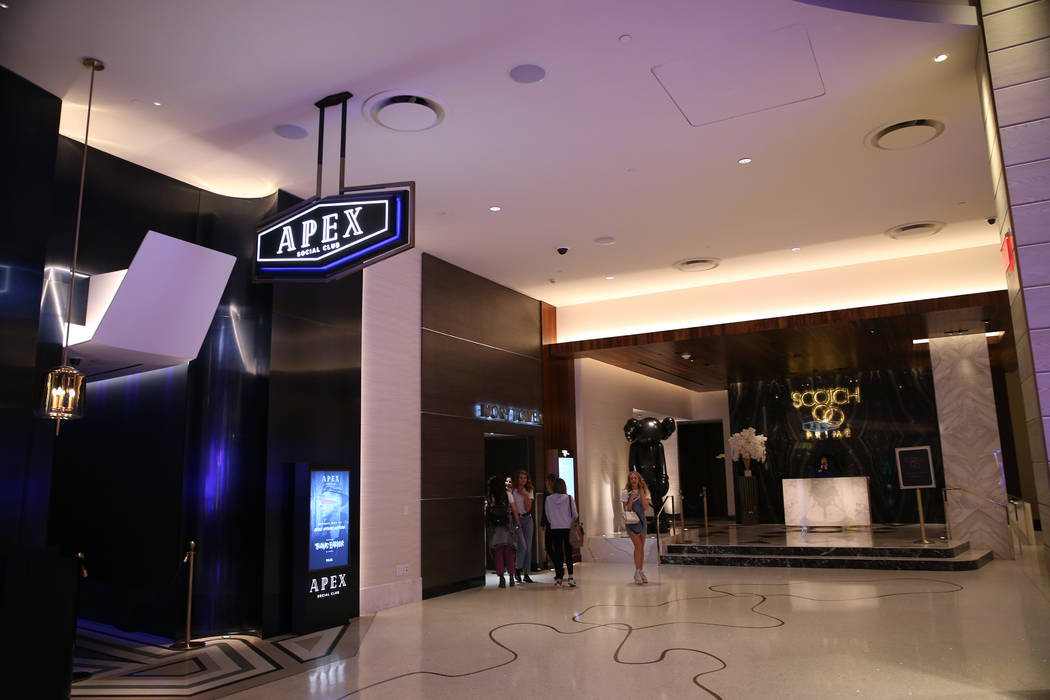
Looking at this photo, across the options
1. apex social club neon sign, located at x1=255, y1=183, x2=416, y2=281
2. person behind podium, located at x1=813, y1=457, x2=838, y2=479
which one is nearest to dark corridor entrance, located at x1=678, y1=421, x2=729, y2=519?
person behind podium, located at x1=813, y1=457, x2=838, y2=479

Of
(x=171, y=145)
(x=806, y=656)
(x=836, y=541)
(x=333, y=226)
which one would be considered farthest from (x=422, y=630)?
(x=836, y=541)

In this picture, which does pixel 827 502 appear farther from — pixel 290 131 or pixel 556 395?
pixel 290 131

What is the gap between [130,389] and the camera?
7480mm

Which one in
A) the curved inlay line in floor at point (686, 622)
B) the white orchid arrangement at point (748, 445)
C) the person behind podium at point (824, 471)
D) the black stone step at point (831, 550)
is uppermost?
the white orchid arrangement at point (748, 445)

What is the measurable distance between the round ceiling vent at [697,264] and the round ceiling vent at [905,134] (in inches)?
144

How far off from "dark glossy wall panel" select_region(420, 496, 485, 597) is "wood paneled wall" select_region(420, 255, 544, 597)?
1 cm

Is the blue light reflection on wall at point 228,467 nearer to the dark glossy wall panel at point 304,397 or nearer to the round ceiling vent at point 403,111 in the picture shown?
the dark glossy wall panel at point 304,397

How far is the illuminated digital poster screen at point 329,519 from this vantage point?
24.1ft

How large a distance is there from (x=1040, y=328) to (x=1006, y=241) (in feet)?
2.61

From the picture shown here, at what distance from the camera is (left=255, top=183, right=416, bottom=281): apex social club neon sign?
16.0 ft

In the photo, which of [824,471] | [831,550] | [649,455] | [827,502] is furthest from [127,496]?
[824,471]

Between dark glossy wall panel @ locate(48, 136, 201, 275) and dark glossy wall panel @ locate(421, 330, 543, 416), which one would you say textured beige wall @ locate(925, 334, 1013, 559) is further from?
dark glossy wall panel @ locate(48, 136, 201, 275)

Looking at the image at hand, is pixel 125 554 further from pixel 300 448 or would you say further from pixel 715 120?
pixel 715 120

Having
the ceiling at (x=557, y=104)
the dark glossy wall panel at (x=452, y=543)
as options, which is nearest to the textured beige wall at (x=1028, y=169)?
the ceiling at (x=557, y=104)
